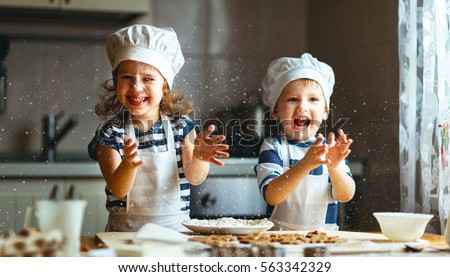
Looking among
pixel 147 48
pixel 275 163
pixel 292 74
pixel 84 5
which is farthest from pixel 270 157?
pixel 84 5

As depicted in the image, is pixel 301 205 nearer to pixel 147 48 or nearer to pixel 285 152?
pixel 285 152

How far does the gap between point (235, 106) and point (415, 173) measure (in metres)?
0.31

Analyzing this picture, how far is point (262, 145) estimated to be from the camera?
1.04 meters

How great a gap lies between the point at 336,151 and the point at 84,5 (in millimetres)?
411

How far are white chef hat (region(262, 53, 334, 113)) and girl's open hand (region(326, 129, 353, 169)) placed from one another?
2.3 inches

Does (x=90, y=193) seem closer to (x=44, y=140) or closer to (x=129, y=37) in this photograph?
(x=44, y=140)

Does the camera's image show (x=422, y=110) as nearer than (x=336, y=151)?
No

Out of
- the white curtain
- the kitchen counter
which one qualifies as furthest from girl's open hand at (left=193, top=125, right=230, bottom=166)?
the white curtain

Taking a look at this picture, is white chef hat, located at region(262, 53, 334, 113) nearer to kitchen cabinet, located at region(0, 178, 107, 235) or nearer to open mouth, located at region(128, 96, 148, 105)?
open mouth, located at region(128, 96, 148, 105)

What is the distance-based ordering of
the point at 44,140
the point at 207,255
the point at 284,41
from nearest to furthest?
the point at 207,255, the point at 44,140, the point at 284,41

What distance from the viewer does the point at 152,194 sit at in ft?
3.12

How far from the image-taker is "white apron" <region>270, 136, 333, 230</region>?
101cm

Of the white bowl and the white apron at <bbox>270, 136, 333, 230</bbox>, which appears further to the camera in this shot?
the white apron at <bbox>270, 136, 333, 230</bbox>
